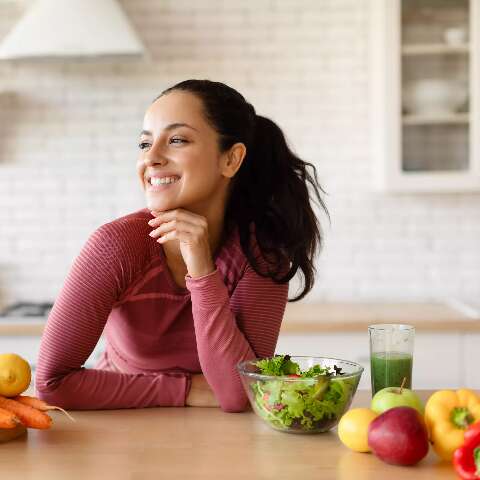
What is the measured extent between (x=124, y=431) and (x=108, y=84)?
2452 millimetres

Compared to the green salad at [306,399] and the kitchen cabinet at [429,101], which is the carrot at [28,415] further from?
the kitchen cabinet at [429,101]

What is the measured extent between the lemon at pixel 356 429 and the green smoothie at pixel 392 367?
186 millimetres

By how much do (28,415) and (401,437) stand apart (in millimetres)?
656

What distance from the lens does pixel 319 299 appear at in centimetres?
372

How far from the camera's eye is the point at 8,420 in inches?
54.1

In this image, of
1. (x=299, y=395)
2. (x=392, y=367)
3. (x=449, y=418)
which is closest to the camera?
(x=449, y=418)

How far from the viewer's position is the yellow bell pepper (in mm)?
1284

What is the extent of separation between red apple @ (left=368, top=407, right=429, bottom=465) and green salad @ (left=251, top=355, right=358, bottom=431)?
15 centimetres

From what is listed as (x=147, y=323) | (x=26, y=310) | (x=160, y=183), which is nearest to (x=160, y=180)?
(x=160, y=183)

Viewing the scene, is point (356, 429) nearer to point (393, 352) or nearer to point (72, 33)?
point (393, 352)

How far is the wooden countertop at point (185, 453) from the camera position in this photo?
49.2 inches

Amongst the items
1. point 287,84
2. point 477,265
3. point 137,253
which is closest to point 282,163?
point 137,253

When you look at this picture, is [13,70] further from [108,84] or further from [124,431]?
[124,431]

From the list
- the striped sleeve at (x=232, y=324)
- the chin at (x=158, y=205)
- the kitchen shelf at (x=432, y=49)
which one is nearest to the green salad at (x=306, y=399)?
the striped sleeve at (x=232, y=324)
